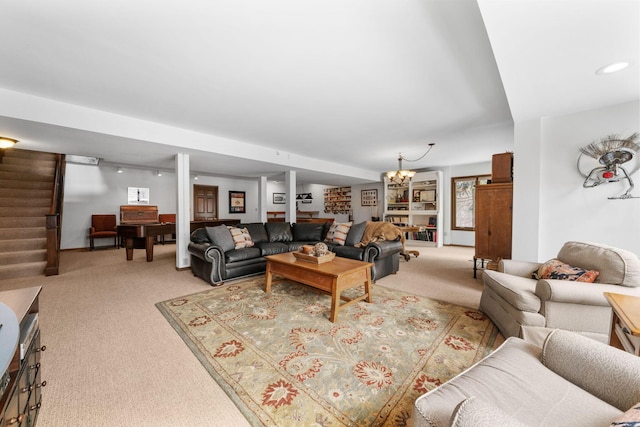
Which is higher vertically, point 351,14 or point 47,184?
point 351,14

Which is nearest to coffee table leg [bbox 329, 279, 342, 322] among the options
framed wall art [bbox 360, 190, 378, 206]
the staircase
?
the staircase

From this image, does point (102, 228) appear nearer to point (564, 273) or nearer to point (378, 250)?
point (378, 250)

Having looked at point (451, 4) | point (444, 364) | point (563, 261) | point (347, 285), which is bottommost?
point (444, 364)

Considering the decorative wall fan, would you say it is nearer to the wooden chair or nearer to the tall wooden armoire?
the tall wooden armoire

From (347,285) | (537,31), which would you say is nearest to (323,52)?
(537,31)

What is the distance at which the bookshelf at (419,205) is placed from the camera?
293 inches

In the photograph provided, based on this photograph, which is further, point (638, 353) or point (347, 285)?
point (347, 285)

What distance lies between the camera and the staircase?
416 centimetres

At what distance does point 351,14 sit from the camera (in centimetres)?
172

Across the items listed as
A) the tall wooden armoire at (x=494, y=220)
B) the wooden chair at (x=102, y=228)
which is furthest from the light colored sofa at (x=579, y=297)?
the wooden chair at (x=102, y=228)

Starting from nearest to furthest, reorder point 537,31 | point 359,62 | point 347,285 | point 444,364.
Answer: point 537,31
point 444,364
point 359,62
point 347,285

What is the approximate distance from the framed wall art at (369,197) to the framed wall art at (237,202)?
4.62m

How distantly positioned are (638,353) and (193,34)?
3.33 metres

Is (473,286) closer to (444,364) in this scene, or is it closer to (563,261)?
(563,261)
